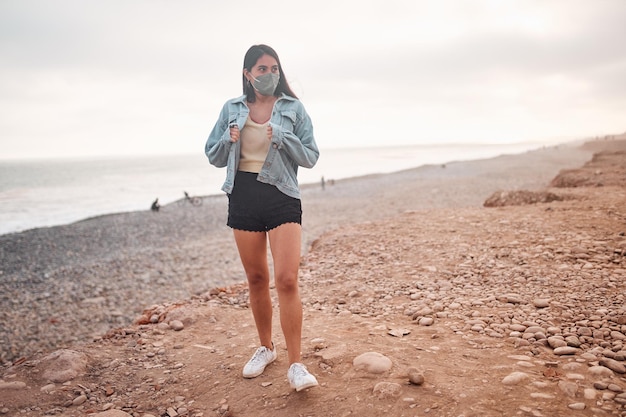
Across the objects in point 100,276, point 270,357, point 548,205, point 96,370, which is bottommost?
point 100,276

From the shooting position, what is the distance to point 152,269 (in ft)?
44.1

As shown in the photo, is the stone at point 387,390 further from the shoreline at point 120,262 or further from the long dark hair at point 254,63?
the shoreline at point 120,262

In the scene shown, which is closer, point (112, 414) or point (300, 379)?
point (300, 379)

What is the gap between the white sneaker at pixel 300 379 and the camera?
9.78ft

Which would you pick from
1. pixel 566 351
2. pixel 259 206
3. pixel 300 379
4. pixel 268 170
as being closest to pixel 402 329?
pixel 566 351

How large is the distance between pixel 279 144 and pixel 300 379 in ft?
6.31

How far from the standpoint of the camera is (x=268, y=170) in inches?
123

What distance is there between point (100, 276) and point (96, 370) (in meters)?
10.1

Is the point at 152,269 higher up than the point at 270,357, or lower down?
lower down

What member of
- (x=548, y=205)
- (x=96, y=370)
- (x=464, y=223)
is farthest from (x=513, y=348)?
(x=548, y=205)

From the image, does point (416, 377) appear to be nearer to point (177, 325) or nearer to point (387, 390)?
point (387, 390)

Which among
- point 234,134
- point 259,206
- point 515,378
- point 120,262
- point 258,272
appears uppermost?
point 234,134

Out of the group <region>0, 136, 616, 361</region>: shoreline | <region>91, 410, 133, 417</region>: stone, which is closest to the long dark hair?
<region>91, 410, 133, 417</region>: stone

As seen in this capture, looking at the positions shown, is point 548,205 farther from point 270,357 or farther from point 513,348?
point 270,357
